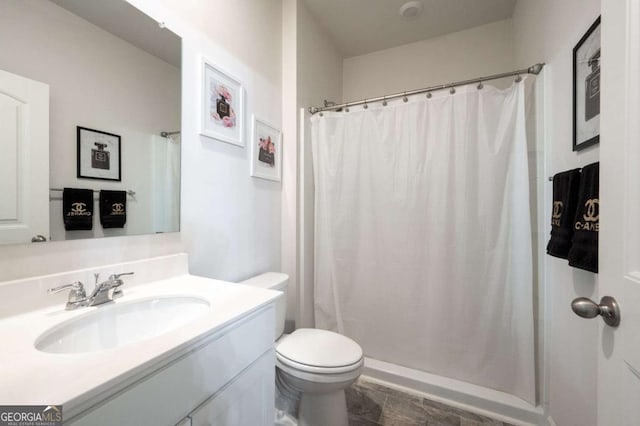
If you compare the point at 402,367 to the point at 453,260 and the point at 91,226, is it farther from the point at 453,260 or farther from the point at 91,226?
the point at 91,226

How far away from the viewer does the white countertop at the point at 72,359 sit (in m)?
0.40

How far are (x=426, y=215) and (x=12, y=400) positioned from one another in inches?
66.2

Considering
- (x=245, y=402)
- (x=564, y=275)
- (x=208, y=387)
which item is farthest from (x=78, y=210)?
(x=564, y=275)

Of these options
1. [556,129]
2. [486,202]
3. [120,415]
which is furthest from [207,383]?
[556,129]

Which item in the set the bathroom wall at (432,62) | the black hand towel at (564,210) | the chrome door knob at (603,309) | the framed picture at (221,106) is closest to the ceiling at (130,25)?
the framed picture at (221,106)

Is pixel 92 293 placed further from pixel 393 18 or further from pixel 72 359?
pixel 393 18

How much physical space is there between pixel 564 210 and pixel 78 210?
1.73m

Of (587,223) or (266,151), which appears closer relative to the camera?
(587,223)

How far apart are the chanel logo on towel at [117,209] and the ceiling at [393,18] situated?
73.0 inches

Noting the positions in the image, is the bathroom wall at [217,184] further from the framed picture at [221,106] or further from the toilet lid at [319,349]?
the toilet lid at [319,349]

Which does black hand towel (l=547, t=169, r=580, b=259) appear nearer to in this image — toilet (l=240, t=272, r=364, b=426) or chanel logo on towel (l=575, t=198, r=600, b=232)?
chanel logo on towel (l=575, t=198, r=600, b=232)

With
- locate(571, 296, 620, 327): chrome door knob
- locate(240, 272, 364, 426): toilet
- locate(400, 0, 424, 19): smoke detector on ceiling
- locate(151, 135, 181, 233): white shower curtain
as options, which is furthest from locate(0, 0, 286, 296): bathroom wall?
locate(571, 296, 620, 327): chrome door knob

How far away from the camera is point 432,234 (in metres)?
1.58

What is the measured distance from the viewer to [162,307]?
856 millimetres
